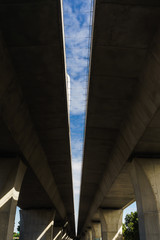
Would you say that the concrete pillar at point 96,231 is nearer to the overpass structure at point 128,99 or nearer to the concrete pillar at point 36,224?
the concrete pillar at point 36,224

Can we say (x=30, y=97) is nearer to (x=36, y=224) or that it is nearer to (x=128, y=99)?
(x=128, y=99)

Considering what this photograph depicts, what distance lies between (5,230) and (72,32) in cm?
1301

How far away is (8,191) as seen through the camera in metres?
15.6

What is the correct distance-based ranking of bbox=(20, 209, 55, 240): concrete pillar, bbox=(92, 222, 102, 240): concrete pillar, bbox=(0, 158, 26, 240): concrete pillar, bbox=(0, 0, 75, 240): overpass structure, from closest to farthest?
bbox=(0, 0, 75, 240): overpass structure
bbox=(0, 158, 26, 240): concrete pillar
bbox=(20, 209, 55, 240): concrete pillar
bbox=(92, 222, 102, 240): concrete pillar

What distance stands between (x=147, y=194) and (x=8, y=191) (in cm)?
990

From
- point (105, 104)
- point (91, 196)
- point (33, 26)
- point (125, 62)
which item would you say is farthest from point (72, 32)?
point (91, 196)

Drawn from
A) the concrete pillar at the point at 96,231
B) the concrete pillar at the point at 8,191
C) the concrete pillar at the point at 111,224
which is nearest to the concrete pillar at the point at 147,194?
the concrete pillar at the point at 8,191

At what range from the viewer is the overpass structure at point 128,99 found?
8977mm

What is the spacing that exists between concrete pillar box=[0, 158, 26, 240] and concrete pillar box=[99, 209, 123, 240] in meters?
22.4

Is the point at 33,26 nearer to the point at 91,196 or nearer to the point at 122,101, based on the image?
the point at 122,101

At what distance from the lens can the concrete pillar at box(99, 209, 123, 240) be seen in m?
33.5

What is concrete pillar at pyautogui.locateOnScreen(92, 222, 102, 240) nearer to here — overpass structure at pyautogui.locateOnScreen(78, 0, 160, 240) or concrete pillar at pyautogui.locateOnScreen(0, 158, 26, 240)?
overpass structure at pyautogui.locateOnScreen(78, 0, 160, 240)

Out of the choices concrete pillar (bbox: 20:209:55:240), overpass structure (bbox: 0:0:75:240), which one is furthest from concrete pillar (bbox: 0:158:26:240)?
concrete pillar (bbox: 20:209:55:240)

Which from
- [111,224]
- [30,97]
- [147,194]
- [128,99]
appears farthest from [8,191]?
[111,224]
